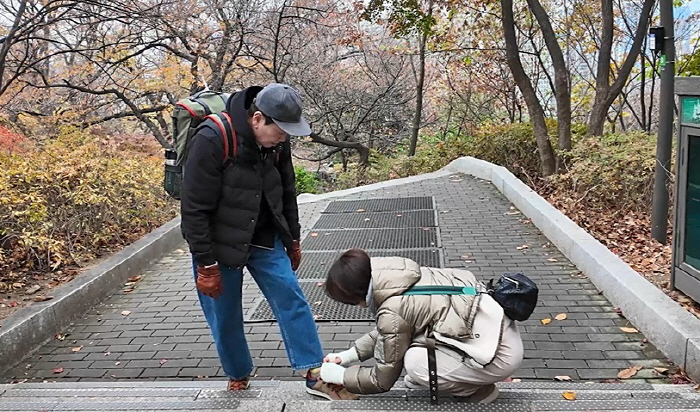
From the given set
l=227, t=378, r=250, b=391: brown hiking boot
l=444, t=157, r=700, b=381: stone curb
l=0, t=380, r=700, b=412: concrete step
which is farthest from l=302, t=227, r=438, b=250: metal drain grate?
l=227, t=378, r=250, b=391: brown hiking boot

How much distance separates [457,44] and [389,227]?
8659 mm

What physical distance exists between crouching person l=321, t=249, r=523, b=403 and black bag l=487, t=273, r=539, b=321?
0.04 metres

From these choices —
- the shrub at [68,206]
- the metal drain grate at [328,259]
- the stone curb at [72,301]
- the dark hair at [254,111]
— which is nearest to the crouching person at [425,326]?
the dark hair at [254,111]

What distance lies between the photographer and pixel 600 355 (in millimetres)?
3602

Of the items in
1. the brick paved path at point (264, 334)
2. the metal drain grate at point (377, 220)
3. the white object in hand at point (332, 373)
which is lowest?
the brick paved path at point (264, 334)

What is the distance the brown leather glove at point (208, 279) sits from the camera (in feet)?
9.17

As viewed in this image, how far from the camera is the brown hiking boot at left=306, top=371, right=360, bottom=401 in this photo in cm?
290

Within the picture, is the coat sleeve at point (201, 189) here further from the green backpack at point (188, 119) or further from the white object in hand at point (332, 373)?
the white object in hand at point (332, 373)

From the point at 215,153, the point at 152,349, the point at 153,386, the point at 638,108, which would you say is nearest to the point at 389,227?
the point at 152,349

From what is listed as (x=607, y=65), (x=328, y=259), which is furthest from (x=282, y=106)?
(x=607, y=65)

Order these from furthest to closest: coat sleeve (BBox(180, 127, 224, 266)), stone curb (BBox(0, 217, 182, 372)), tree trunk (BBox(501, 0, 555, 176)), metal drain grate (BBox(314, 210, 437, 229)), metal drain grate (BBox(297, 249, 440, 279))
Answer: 1. tree trunk (BBox(501, 0, 555, 176))
2. metal drain grate (BBox(314, 210, 437, 229))
3. metal drain grate (BBox(297, 249, 440, 279))
4. stone curb (BBox(0, 217, 182, 372))
5. coat sleeve (BBox(180, 127, 224, 266))

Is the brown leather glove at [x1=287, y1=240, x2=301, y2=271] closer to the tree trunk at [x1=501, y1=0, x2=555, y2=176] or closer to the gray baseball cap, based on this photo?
the gray baseball cap

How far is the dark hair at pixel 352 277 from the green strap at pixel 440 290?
19 cm

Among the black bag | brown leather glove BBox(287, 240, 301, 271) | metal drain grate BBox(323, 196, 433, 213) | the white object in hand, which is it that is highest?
brown leather glove BBox(287, 240, 301, 271)
